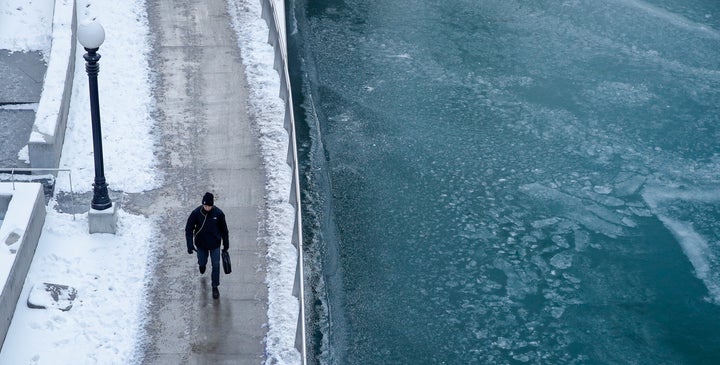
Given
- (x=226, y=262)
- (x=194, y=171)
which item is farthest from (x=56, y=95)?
(x=226, y=262)

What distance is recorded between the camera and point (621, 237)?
18766mm

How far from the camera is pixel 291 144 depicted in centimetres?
1770

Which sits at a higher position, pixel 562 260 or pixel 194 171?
pixel 194 171

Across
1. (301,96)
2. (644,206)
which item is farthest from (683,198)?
(301,96)

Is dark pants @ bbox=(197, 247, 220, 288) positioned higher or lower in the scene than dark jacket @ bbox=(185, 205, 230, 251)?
lower

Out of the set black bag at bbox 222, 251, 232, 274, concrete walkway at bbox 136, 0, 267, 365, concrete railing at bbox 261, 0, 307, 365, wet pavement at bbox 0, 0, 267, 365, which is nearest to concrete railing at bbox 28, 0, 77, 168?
wet pavement at bbox 0, 0, 267, 365

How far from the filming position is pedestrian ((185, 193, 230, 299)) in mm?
13812

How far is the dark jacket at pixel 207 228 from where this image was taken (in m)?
13.8

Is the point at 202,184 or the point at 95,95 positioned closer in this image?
the point at 95,95

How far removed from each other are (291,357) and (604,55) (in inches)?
583

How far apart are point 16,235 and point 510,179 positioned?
9.77 metres

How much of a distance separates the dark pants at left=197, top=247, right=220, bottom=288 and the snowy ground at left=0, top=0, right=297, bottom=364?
0.85m

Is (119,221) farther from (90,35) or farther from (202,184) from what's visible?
(90,35)

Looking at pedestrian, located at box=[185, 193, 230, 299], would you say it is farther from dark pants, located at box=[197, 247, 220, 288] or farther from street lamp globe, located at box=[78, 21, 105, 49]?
street lamp globe, located at box=[78, 21, 105, 49]
